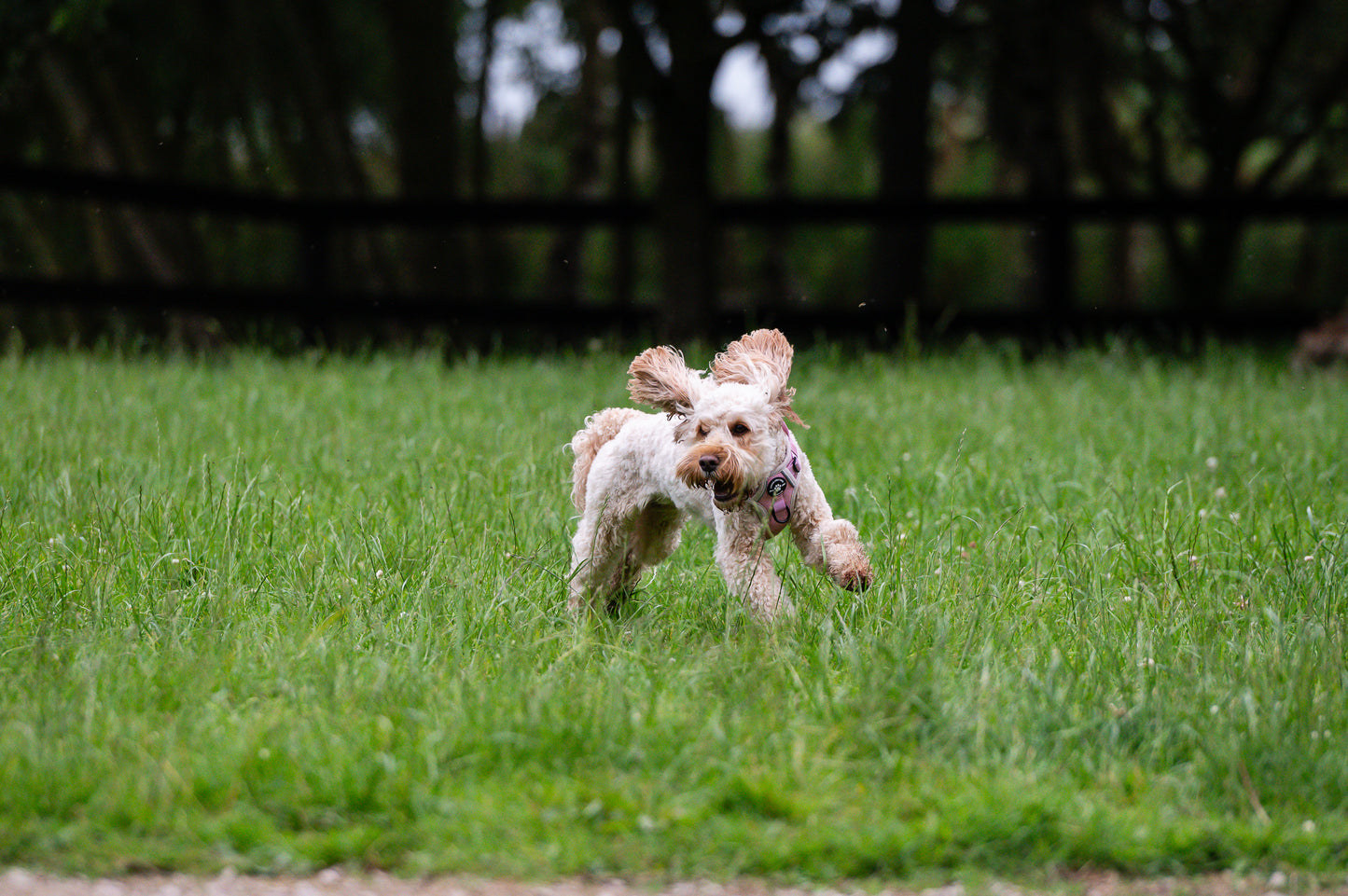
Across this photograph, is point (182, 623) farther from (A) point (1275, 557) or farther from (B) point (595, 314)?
(B) point (595, 314)

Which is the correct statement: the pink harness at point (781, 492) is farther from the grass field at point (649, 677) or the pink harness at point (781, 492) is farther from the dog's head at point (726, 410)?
the grass field at point (649, 677)

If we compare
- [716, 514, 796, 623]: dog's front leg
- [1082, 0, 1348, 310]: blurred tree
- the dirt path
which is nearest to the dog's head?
[716, 514, 796, 623]: dog's front leg

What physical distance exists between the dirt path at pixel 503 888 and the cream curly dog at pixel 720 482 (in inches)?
41.3

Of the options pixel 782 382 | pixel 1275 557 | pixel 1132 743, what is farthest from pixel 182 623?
pixel 1275 557

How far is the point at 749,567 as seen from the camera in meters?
3.41

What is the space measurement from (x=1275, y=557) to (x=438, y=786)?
10.1 feet

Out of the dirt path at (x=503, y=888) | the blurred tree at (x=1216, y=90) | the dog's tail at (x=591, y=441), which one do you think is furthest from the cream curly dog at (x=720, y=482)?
the blurred tree at (x=1216, y=90)

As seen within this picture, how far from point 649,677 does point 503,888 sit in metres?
0.90

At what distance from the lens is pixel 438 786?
104 inches

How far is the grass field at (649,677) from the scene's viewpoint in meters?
2.53

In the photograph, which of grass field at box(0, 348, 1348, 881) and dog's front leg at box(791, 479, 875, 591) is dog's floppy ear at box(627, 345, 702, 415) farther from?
grass field at box(0, 348, 1348, 881)

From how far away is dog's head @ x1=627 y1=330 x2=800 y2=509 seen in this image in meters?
3.12

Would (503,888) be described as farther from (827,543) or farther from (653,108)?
(653,108)

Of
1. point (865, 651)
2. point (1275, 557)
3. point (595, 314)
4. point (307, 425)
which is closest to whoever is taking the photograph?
point (865, 651)
